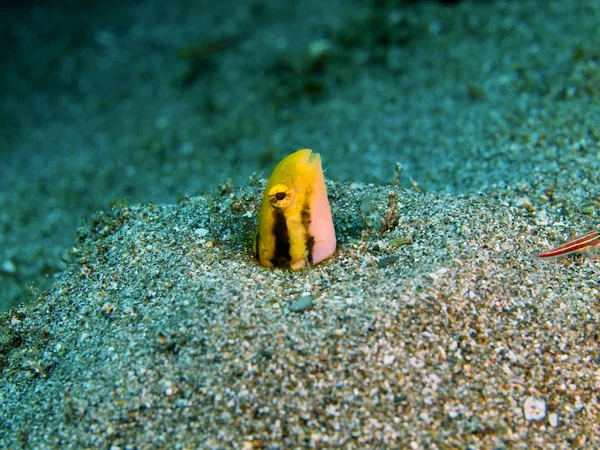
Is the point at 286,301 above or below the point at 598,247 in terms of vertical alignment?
below

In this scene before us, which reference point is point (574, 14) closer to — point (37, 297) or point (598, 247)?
point (598, 247)

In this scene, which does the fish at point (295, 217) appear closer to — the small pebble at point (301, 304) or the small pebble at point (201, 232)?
the small pebble at point (301, 304)

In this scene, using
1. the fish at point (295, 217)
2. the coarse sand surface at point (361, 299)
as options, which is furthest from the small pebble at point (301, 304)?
the fish at point (295, 217)

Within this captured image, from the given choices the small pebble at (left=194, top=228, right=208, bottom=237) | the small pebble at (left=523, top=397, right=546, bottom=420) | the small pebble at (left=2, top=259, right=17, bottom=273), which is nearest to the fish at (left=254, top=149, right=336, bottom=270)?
the small pebble at (left=194, top=228, right=208, bottom=237)

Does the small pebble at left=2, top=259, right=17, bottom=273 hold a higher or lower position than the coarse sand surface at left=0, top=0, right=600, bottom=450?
higher

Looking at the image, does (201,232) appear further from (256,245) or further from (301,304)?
(301,304)

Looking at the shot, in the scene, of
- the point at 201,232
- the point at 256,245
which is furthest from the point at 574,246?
the point at 201,232

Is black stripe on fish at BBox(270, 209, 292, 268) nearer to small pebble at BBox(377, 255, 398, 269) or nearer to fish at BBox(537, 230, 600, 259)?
small pebble at BBox(377, 255, 398, 269)

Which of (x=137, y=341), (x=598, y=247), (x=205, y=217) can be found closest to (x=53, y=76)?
(x=205, y=217)
